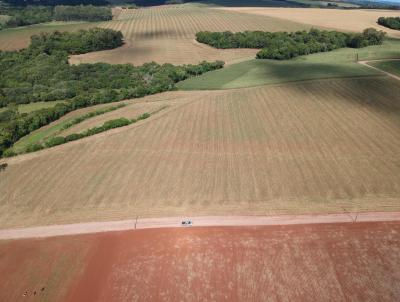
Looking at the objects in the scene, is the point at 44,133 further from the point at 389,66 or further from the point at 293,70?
the point at 389,66

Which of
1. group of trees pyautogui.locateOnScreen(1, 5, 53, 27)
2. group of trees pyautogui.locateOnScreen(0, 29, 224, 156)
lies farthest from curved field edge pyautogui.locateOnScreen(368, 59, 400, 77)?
group of trees pyautogui.locateOnScreen(1, 5, 53, 27)

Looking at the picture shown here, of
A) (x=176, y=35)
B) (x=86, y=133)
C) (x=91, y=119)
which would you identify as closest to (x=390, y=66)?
(x=91, y=119)

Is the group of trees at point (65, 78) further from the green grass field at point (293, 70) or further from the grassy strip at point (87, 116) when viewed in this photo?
the green grass field at point (293, 70)

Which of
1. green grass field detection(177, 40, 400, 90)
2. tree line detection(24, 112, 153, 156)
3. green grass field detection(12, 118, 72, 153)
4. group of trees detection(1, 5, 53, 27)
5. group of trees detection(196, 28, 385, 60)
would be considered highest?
group of trees detection(1, 5, 53, 27)

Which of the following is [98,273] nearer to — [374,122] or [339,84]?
[374,122]

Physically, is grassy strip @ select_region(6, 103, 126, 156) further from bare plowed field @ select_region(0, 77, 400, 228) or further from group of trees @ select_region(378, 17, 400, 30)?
group of trees @ select_region(378, 17, 400, 30)

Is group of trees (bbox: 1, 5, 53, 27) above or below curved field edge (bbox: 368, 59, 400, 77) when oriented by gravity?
above
